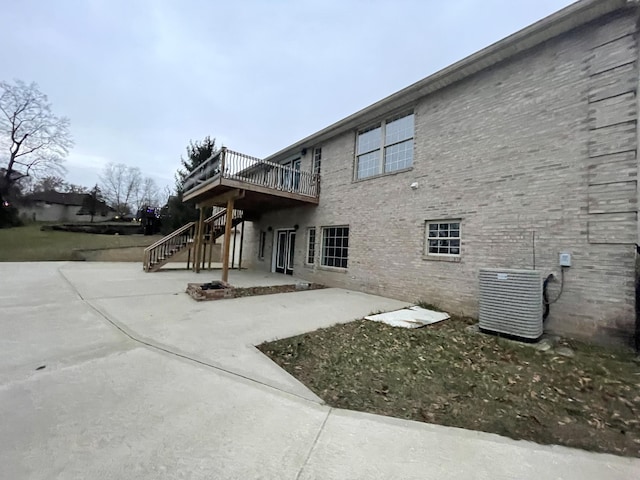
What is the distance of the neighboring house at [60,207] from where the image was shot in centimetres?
3688

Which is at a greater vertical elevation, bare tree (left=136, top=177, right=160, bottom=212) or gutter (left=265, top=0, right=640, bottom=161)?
bare tree (left=136, top=177, right=160, bottom=212)

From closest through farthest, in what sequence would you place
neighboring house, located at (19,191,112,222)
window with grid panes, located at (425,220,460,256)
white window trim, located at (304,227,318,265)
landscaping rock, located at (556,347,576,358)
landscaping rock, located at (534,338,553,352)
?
landscaping rock, located at (556,347,576,358) → landscaping rock, located at (534,338,553,352) → window with grid panes, located at (425,220,460,256) → white window trim, located at (304,227,318,265) → neighboring house, located at (19,191,112,222)

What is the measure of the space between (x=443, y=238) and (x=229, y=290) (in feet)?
19.6

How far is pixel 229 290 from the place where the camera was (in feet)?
26.1

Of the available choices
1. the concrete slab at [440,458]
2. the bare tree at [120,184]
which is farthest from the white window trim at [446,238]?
the bare tree at [120,184]

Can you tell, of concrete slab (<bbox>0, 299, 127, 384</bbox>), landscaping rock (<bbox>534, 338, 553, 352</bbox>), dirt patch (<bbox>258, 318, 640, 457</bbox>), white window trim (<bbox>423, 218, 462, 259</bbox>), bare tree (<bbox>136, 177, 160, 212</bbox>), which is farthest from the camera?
bare tree (<bbox>136, 177, 160, 212</bbox>)

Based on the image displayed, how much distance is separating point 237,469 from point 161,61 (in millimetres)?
17966

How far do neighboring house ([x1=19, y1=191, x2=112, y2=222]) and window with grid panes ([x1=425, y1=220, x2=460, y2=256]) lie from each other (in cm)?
4454

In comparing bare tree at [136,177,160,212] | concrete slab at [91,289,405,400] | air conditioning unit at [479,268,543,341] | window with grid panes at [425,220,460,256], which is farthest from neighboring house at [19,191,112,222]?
air conditioning unit at [479,268,543,341]

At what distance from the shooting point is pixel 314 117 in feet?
87.1

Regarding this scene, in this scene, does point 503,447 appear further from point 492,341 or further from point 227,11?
point 227,11

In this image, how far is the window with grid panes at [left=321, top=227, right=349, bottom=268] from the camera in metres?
10.4

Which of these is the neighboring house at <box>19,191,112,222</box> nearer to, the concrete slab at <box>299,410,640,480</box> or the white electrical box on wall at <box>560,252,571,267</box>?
the concrete slab at <box>299,410,640,480</box>

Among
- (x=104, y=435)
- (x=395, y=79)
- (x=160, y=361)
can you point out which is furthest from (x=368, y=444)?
(x=395, y=79)
